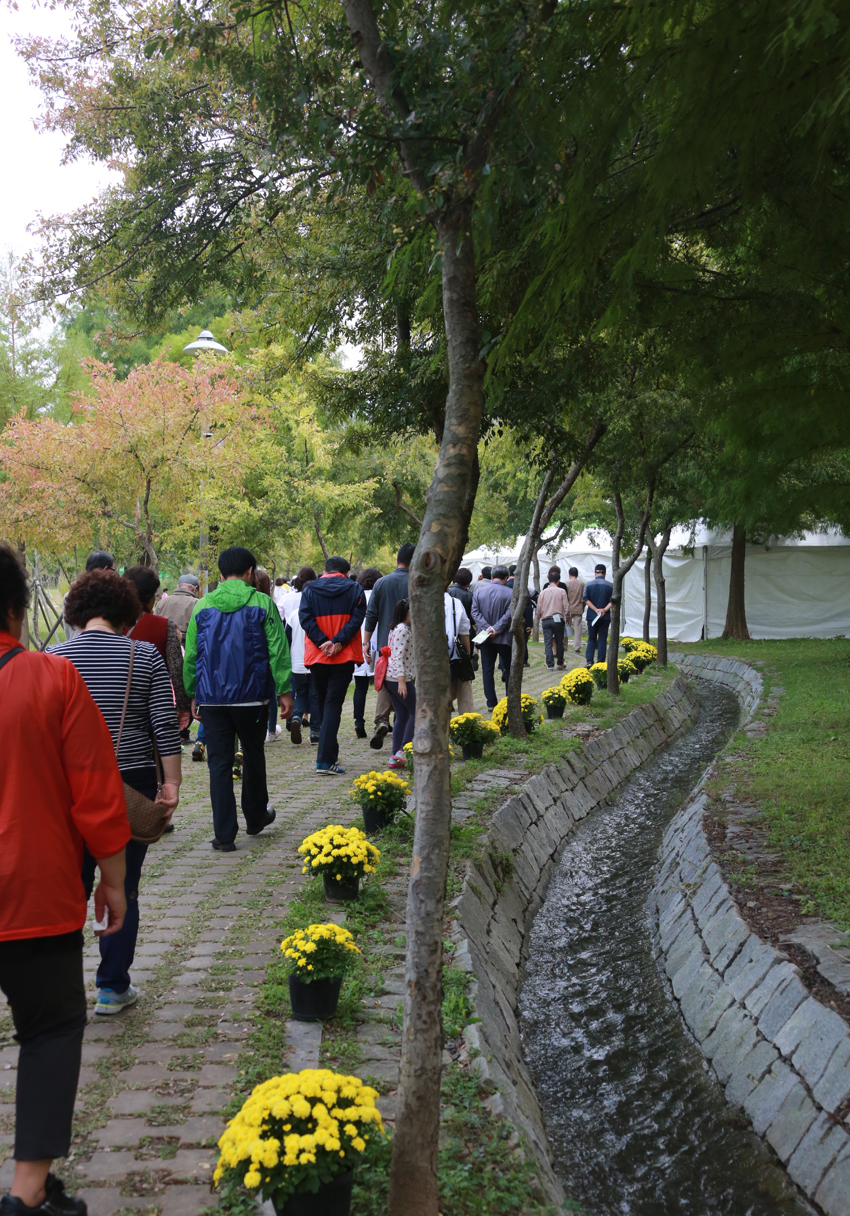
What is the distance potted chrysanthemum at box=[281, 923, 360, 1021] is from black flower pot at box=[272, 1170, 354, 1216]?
132cm

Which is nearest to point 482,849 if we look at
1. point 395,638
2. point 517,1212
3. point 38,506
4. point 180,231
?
point 395,638

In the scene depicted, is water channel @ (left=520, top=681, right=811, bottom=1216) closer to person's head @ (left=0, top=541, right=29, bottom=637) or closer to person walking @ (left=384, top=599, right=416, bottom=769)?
person walking @ (left=384, top=599, right=416, bottom=769)

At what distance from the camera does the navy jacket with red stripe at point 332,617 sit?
935 centimetres

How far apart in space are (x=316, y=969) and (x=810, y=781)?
6052mm

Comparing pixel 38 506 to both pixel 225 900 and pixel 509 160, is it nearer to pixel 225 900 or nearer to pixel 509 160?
pixel 225 900

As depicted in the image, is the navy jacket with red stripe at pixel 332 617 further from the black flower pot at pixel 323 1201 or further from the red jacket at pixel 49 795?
the black flower pot at pixel 323 1201

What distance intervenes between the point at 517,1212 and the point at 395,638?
252 inches

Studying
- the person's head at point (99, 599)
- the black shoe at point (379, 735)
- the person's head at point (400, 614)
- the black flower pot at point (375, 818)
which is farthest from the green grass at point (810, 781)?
the person's head at point (99, 599)

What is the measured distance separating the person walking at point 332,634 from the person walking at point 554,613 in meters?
9.68

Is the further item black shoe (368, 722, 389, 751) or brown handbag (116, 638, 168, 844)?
black shoe (368, 722, 389, 751)

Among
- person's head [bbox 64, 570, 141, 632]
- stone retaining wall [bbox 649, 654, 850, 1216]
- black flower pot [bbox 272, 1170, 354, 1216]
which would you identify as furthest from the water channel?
person's head [bbox 64, 570, 141, 632]

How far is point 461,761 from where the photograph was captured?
10.1 metres

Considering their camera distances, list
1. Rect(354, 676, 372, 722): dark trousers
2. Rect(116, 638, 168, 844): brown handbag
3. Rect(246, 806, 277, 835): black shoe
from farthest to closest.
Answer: Rect(354, 676, 372, 722): dark trousers, Rect(246, 806, 277, 835): black shoe, Rect(116, 638, 168, 844): brown handbag

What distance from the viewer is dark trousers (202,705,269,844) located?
23.0 ft
